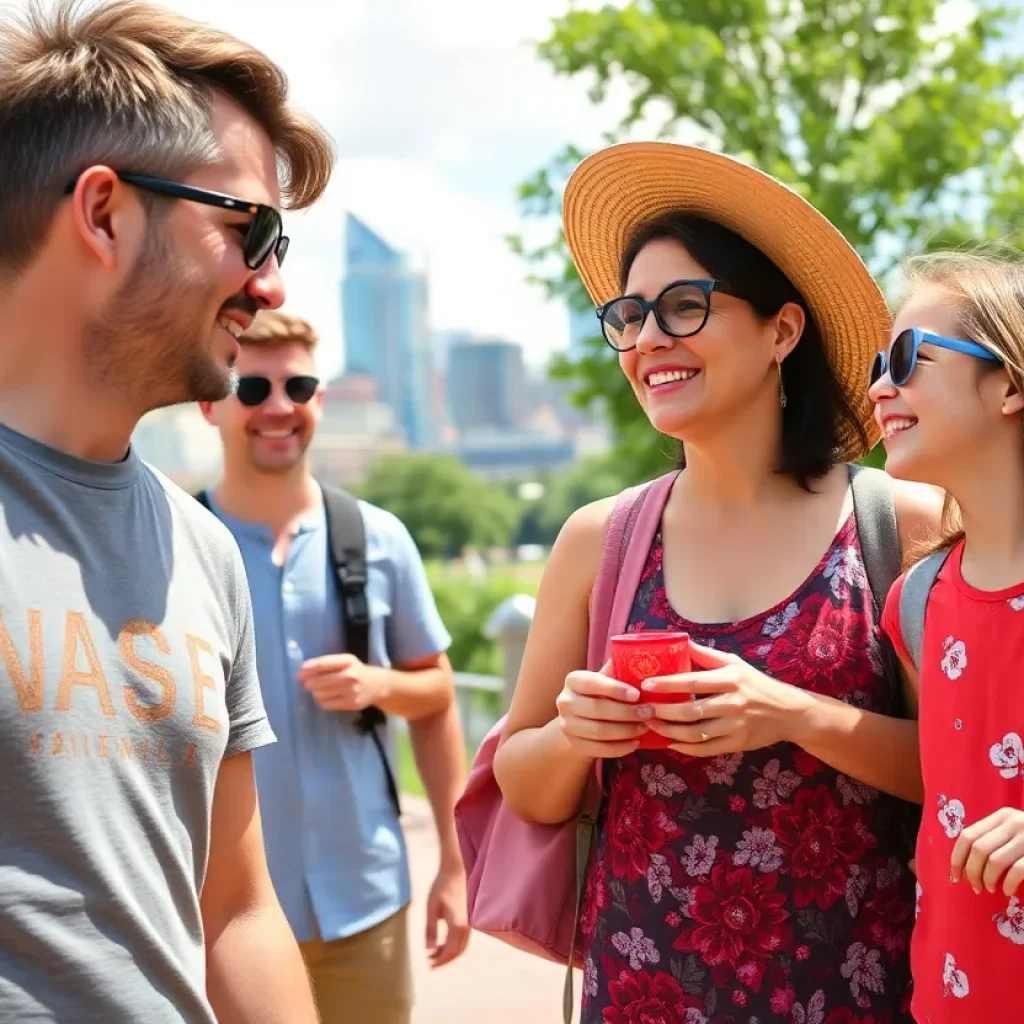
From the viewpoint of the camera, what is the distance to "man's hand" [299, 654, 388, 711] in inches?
151

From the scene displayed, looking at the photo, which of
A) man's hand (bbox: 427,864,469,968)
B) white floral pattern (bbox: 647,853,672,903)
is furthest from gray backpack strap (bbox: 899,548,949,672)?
man's hand (bbox: 427,864,469,968)

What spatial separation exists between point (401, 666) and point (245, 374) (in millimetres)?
976

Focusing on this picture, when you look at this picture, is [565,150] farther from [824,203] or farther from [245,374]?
[245,374]

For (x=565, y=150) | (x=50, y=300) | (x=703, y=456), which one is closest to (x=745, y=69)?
(x=565, y=150)

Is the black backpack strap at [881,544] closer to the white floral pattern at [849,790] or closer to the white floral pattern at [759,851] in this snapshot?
the white floral pattern at [849,790]

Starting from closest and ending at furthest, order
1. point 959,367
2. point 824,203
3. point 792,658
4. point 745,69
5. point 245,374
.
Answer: point 959,367, point 792,658, point 245,374, point 824,203, point 745,69

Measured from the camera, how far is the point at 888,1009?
257 cm

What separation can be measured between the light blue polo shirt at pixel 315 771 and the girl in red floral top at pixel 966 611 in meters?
1.83

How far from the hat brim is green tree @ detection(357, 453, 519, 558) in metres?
111

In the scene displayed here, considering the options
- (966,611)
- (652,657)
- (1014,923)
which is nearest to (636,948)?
(652,657)

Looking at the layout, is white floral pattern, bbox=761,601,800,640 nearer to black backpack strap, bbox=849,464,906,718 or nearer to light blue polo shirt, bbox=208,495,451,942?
black backpack strap, bbox=849,464,906,718

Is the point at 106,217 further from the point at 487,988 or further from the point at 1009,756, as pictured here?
the point at 487,988

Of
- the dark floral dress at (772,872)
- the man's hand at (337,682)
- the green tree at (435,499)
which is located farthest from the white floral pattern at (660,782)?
the green tree at (435,499)

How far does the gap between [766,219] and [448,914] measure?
7.85 feet
